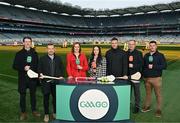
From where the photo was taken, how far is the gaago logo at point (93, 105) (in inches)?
276

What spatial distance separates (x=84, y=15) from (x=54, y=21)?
725 inches

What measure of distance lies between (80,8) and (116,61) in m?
110

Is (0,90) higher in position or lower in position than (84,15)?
lower

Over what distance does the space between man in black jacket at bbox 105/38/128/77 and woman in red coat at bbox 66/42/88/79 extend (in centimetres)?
72

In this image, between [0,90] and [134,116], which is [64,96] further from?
[0,90]

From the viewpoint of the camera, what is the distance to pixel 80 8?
11725cm

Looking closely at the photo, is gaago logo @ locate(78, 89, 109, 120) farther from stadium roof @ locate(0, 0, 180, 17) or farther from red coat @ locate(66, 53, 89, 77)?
stadium roof @ locate(0, 0, 180, 17)

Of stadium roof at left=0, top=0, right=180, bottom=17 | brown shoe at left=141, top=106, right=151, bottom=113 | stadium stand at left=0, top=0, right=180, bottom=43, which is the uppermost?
stadium roof at left=0, top=0, right=180, bottom=17

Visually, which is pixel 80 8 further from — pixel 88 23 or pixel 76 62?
pixel 76 62

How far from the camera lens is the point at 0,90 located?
1256cm

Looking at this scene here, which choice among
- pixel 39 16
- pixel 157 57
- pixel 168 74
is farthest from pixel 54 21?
pixel 157 57

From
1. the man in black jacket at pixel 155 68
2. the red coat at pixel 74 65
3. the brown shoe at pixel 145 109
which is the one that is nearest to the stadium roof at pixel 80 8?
the brown shoe at pixel 145 109

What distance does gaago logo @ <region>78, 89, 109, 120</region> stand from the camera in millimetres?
7007

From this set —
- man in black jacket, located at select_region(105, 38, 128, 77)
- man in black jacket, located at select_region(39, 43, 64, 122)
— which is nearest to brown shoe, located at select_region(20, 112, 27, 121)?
man in black jacket, located at select_region(39, 43, 64, 122)
